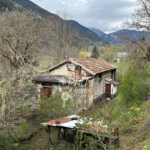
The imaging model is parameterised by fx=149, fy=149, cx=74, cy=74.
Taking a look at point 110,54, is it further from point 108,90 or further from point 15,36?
point 15,36

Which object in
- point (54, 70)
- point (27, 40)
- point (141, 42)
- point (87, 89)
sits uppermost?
point (27, 40)

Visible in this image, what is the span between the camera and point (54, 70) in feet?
51.6

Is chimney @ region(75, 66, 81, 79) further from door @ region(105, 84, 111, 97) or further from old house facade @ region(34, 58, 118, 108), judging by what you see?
door @ region(105, 84, 111, 97)

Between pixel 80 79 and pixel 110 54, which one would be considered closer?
pixel 80 79

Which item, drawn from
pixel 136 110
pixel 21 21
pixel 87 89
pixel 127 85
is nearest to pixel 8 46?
pixel 21 21

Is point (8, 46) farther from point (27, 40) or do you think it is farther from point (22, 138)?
point (22, 138)

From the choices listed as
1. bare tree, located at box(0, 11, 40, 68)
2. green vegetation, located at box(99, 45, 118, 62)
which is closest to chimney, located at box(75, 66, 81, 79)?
bare tree, located at box(0, 11, 40, 68)

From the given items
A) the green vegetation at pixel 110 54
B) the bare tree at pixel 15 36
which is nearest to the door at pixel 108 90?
the bare tree at pixel 15 36

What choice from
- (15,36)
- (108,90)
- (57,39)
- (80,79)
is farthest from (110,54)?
(15,36)

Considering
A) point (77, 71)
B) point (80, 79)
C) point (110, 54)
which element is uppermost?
point (110, 54)

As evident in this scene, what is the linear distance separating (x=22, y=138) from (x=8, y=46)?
29.8 feet

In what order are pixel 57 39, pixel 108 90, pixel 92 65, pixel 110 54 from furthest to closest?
pixel 110 54
pixel 57 39
pixel 108 90
pixel 92 65

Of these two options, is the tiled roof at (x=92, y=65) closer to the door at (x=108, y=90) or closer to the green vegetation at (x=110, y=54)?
the door at (x=108, y=90)

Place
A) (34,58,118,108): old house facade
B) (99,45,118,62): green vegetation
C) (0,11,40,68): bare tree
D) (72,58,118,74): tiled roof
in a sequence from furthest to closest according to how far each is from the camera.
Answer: (99,45,118,62): green vegetation, (72,58,118,74): tiled roof, (0,11,40,68): bare tree, (34,58,118,108): old house facade
